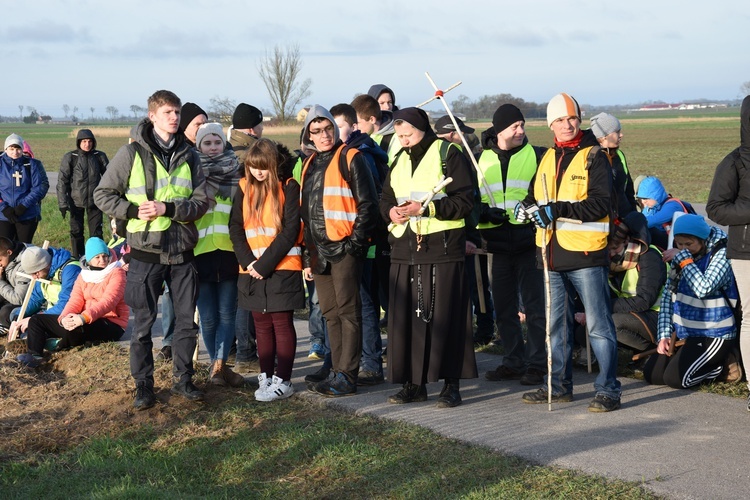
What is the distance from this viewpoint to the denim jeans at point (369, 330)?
758 cm

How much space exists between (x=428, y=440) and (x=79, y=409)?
2.69m

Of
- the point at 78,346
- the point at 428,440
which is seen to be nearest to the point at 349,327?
the point at 428,440

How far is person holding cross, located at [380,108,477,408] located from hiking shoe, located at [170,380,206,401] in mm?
1390

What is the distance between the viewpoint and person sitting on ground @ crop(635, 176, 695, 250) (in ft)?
30.2

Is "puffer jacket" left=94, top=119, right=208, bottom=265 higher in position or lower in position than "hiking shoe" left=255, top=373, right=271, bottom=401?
higher

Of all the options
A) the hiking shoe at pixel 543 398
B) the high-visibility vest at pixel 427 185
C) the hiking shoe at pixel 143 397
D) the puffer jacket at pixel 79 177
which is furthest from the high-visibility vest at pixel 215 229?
the puffer jacket at pixel 79 177

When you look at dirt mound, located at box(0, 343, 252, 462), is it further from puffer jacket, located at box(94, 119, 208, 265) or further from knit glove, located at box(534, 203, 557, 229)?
knit glove, located at box(534, 203, 557, 229)

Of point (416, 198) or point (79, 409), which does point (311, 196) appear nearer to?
point (416, 198)

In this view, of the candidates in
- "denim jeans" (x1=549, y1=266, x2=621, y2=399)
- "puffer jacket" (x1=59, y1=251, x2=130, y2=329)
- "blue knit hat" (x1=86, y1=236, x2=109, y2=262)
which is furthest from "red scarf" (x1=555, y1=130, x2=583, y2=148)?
"blue knit hat" (x1=86, y1=236, x2=109, y2=262)

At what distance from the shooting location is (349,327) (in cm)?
712

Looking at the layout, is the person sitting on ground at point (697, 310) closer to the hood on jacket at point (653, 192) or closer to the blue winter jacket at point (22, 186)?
the hood on jacket at point (653, 192)

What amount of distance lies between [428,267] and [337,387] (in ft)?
3.91

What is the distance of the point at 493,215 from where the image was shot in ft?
24.2

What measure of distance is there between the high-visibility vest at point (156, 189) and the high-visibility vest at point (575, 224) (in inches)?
99.5
